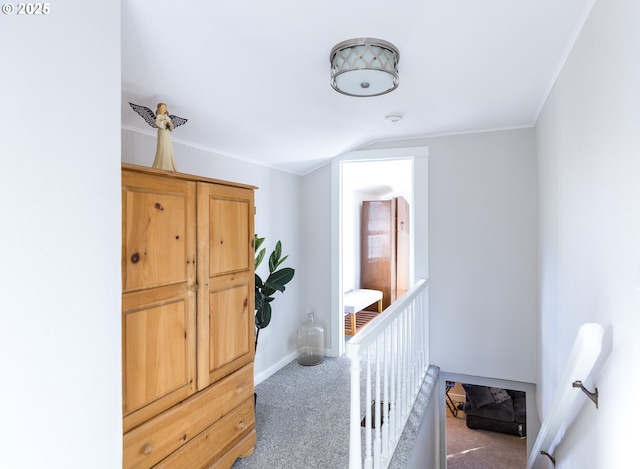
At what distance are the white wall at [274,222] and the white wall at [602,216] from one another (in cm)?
222

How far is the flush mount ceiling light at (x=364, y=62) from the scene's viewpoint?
5.21 feet

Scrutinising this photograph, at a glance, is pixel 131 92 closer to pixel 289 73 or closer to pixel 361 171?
pixel 289 73

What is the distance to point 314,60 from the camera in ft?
5.83

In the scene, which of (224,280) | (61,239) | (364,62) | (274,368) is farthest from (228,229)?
(274,368)

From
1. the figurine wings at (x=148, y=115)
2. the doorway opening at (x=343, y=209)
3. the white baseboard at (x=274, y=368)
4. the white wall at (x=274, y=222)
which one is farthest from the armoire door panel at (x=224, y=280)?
the doorway opening at (x=343, y=209)

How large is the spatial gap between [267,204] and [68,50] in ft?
7.49

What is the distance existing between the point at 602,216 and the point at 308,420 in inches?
86.0

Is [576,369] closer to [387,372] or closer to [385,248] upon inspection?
[387,372]

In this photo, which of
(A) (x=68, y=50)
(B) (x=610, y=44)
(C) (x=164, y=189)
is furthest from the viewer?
(C) (x=164, y=189)

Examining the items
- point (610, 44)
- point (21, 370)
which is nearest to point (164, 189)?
point (21, 370)

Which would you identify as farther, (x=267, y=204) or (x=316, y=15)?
(x=267, y=204)

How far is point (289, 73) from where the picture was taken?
6.21 ft

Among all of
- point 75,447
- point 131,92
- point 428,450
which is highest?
point 131,92

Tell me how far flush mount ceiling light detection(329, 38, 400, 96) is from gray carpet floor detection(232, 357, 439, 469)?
6.56 ft
